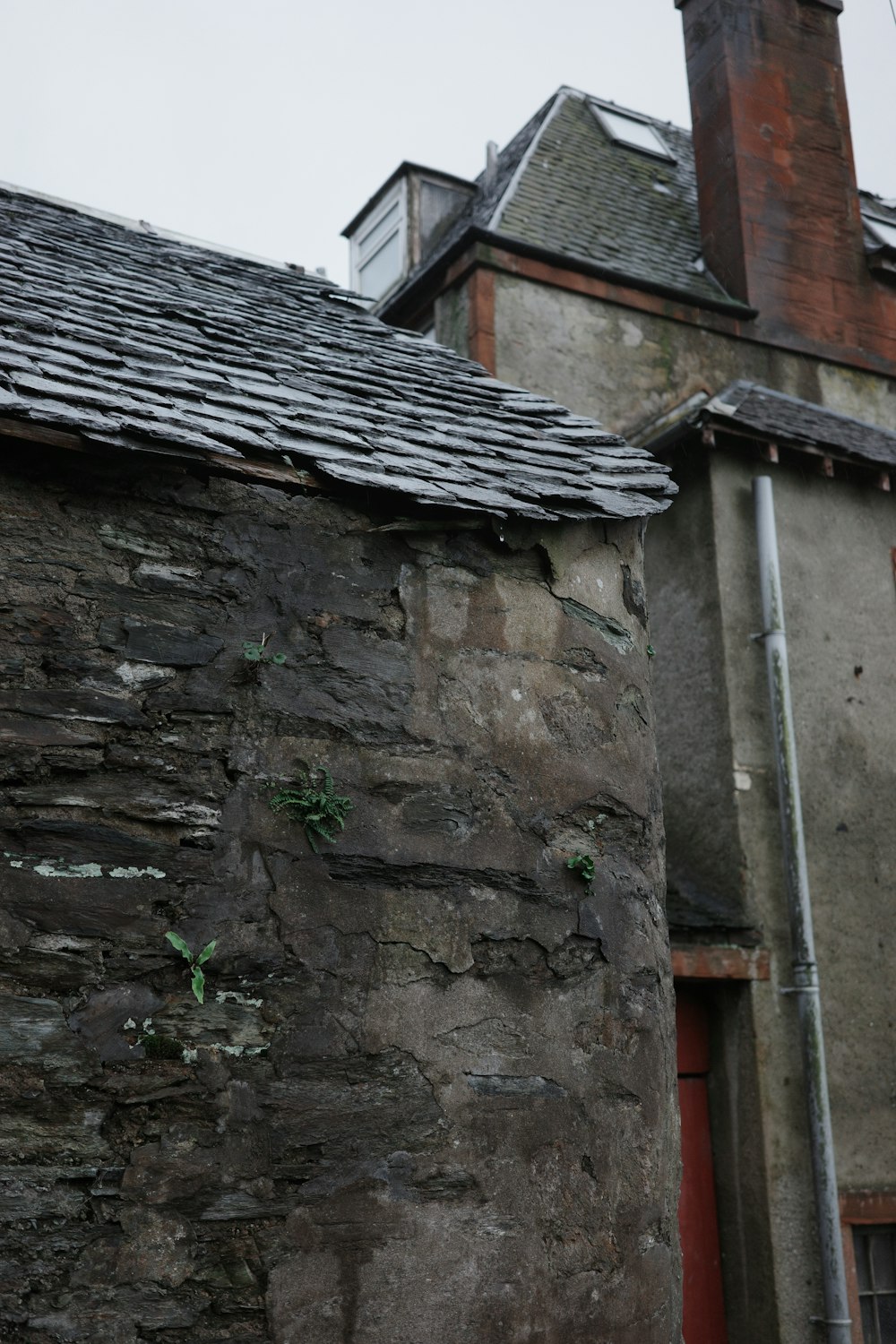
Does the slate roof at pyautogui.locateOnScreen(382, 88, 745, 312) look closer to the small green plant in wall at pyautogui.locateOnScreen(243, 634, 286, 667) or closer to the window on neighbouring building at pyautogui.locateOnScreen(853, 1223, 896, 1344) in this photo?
the small green plant in wall at pyautogui.locateOnScreen(243, 634, 286, 667)

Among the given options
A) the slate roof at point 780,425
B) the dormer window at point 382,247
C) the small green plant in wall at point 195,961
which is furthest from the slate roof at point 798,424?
the small green plant in wall at point 195,961

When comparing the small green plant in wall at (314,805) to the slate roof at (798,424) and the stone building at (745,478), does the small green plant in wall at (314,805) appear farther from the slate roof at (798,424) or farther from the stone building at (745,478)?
the slate roof at (798,424)

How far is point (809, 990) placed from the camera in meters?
6.79

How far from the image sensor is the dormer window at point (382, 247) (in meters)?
10.9

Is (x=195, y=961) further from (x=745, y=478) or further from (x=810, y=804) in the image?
(x=745, y=478)

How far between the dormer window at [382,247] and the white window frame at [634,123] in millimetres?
2102

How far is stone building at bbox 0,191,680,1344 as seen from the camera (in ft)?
10.1

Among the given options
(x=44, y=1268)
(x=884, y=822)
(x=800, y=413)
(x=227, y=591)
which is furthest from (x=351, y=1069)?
(x=800, y=413)

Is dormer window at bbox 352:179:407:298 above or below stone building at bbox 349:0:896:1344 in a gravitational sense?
above

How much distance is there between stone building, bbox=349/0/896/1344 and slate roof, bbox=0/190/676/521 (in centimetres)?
285

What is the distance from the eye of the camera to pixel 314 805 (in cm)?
349

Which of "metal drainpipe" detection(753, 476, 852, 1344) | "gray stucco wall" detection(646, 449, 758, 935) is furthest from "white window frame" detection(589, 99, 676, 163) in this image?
"metal drainpipe" detection(753, 476, 852, 1344)

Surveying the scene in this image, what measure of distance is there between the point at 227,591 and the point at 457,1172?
5.90 ft

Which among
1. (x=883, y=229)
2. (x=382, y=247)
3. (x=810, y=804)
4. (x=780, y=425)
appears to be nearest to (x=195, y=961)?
(x=810, y=804)
